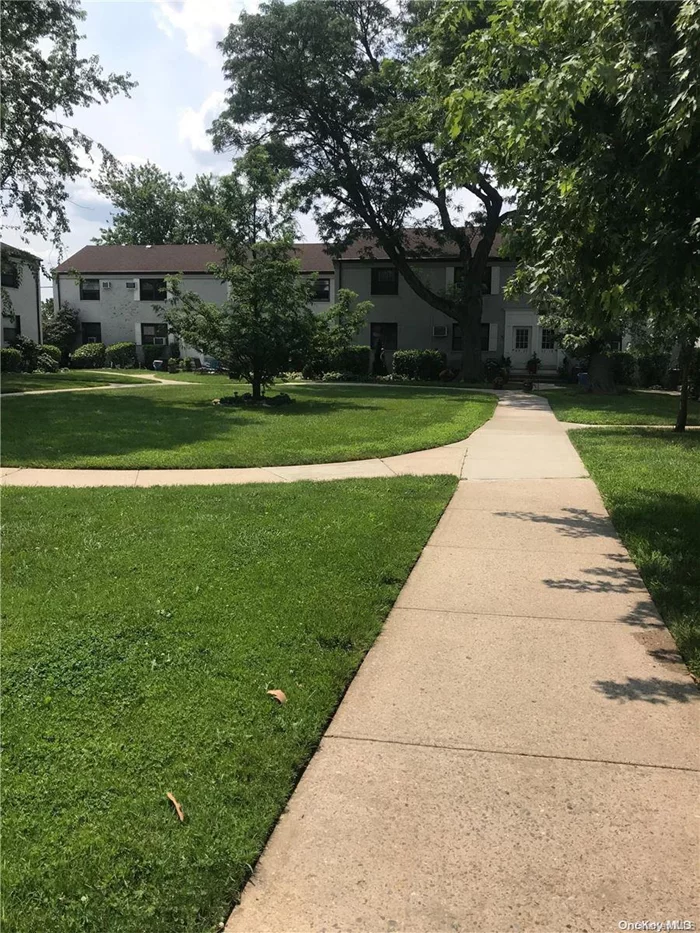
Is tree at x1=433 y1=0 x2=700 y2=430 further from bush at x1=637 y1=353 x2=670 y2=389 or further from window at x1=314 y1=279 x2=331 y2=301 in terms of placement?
window at x1=314 y1=279 x2=331 y2=301

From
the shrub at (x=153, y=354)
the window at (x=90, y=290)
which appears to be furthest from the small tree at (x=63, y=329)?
the shrub at (x=153, y=354)

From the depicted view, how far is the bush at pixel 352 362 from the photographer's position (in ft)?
113

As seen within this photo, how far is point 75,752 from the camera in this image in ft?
10.1

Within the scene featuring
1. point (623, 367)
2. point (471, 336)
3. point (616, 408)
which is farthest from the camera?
point (471, 336)

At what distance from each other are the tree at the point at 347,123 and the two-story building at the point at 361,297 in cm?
293

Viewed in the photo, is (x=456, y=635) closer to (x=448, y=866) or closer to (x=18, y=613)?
(x=448, y=866)

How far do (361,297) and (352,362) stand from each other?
668cm

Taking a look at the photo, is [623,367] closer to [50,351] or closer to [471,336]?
[471,336]

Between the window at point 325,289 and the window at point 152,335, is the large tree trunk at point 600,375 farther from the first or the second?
the window at point 152,335

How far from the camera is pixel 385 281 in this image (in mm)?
39844

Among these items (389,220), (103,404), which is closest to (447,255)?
(389,220)

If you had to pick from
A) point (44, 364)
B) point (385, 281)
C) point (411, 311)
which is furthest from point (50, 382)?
point (411, 311)

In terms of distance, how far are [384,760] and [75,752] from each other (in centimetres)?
128

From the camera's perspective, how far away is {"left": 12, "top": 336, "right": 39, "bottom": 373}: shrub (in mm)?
33250
